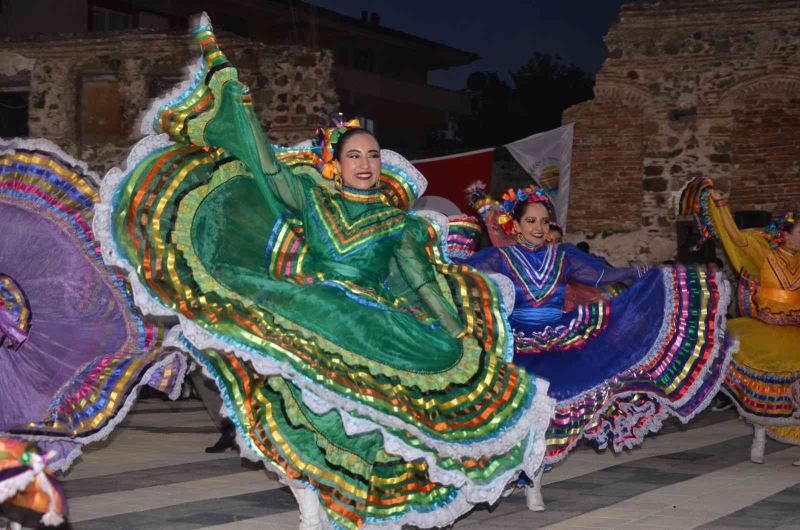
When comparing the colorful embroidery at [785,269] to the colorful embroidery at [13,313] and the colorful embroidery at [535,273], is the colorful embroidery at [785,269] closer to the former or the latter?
the colorful embroidery at [535,273]

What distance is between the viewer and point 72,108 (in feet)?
53.8

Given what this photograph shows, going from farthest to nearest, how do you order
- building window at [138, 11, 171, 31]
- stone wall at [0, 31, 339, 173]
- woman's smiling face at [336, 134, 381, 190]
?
building window at [138, 11, 171, 31]
stone wall at [0, 31, 339, 173]
woman's smiling face at [336, 134, 381, 190]

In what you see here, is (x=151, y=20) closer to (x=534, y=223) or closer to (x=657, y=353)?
(x=534, y=223)

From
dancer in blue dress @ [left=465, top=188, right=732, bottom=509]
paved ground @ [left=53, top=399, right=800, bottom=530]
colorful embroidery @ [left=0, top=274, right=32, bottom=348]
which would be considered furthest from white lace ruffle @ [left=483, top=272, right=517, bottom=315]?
colorful embroidery @ [left=0, top=274, right=32, bottom=348]

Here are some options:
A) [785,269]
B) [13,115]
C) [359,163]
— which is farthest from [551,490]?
[13,115]

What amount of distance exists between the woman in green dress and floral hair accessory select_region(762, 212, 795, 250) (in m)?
3.01

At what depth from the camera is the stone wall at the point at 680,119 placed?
1426 cm

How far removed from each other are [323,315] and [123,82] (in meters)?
12.5

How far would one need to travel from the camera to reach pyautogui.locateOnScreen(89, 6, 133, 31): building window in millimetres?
23516

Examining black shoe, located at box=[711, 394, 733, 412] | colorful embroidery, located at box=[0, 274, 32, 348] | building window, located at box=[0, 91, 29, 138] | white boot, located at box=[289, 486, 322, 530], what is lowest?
black shoe, located at box=[711, 394, 733, 412]

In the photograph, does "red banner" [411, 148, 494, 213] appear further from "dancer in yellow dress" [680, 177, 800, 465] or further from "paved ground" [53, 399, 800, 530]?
"dancer in yellow dress" [680, 177, 800, 465]

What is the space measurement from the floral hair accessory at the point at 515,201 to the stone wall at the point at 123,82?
29.4ft

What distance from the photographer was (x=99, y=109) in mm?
16453

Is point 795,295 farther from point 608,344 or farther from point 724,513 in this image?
point 724,513
